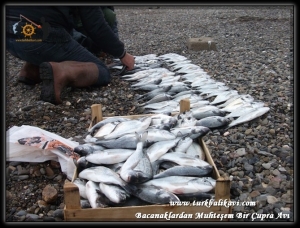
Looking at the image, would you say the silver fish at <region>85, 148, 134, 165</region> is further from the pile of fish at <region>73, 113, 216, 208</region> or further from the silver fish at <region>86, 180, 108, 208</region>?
the silver fish at <region>86, 180, 108, 208</region>

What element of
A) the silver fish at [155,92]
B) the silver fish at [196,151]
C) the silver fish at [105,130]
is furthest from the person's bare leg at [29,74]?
the silver fish at [196,151]

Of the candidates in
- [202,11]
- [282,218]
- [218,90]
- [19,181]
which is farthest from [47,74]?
[202,11]

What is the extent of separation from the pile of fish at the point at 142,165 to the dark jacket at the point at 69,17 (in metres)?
2.03

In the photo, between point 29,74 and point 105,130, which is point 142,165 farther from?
point 29,74

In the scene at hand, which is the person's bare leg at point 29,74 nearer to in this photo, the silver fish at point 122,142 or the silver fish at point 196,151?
the silver fish at point 122,142

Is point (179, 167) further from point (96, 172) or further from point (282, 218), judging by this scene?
point (282, 218)

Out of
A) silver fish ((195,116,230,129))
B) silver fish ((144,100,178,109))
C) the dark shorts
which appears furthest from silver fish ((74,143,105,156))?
the dark shorts

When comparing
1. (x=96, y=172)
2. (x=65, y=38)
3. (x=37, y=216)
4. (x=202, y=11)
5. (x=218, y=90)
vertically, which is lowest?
(x=37, y=216)

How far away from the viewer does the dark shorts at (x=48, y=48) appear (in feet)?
15.4

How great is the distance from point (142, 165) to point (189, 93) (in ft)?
8.22

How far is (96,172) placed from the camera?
248 cm

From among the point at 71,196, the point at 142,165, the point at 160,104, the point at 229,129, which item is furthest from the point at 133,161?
the point at 160,104

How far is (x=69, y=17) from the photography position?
4.82 meters

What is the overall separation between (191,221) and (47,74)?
3.02m
